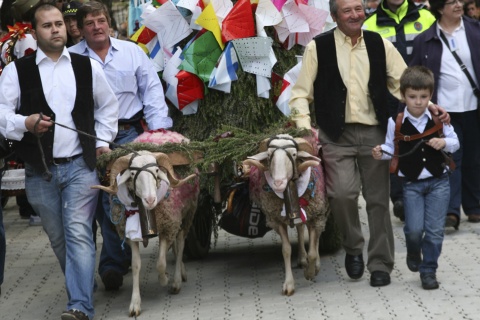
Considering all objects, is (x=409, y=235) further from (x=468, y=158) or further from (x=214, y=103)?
(x=468, y=158)

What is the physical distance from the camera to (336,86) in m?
8.52

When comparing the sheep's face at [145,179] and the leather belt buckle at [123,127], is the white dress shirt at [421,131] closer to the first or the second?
the sheep's face at [145,179]

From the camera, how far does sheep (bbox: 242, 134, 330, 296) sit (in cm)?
816

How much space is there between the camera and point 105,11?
29.7 ft

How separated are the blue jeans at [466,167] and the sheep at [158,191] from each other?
291 centimetres

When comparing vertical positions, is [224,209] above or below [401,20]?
below

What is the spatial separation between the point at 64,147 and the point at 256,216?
204cm

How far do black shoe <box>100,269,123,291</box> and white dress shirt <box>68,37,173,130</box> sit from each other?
1188 millimetres

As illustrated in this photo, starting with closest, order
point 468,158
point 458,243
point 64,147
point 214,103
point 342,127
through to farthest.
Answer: point 64,147 → point 342,127 → point 214,103 → point 458,243 → point 468,158

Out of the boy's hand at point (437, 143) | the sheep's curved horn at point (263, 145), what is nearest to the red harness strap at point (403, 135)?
the boy's hand at point (437, 143)

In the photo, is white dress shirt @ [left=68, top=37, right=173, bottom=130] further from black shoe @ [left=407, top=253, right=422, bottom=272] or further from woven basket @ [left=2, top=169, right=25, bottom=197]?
woven basket @ [left=2, top=169, right=25, bottom=197]

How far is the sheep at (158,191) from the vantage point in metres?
7.93

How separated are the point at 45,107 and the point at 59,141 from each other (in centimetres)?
25

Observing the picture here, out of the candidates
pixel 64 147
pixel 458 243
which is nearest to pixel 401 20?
pixel 458 243
